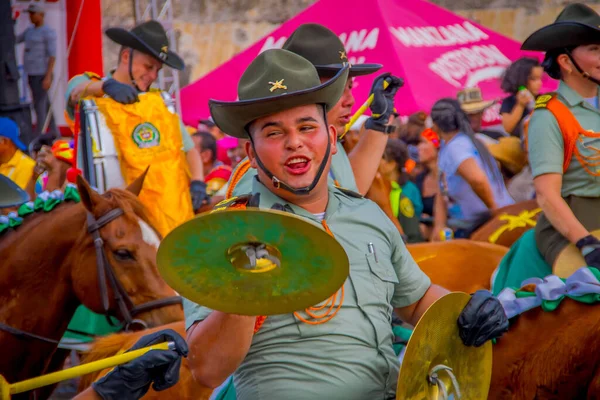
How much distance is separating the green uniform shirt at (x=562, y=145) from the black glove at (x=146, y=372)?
2.71 m

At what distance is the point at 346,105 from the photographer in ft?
16.6

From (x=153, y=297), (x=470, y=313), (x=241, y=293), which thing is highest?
(x=241, y=293)

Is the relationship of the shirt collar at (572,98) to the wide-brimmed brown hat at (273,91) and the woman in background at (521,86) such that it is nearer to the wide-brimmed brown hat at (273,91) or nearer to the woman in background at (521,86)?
the wide-brimmed brown hat at (273,91)

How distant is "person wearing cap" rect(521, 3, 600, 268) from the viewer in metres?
5.34

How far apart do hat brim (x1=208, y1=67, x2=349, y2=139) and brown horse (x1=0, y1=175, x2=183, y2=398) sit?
2.51 metres

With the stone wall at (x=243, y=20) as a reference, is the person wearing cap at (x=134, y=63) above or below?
above

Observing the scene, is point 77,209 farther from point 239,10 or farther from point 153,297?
point 239,10

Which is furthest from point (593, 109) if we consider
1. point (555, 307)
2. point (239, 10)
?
point (239, 10)

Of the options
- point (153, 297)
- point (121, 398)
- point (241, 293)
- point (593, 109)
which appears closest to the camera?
point (241, 293)

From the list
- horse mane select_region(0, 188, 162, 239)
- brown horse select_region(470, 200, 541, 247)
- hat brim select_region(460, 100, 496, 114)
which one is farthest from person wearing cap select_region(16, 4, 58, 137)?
horse mane select_region(0, 188, 162, 239)

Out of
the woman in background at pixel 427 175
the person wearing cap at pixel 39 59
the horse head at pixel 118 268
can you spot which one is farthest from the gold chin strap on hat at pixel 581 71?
the person wearing cap at pixel 39 59

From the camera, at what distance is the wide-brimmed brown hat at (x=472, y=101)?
1146 cm

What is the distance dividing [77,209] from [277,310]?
125 inches

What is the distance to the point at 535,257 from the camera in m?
5.69
